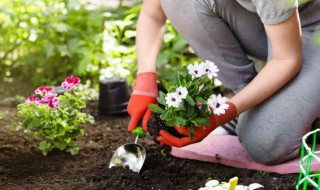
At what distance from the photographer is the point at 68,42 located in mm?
3889

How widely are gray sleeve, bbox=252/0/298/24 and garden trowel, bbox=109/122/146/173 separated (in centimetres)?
70

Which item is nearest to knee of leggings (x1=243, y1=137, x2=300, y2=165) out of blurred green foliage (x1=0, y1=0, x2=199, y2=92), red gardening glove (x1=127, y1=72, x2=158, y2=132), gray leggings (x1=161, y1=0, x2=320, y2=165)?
gray leggings (x1=161, y1=0, x2=320, y2=165)

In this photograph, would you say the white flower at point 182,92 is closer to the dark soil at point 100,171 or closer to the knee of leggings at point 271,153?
the dark soil at point 100,171

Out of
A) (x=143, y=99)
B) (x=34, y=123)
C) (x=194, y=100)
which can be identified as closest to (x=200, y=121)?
(x=194, y=100)

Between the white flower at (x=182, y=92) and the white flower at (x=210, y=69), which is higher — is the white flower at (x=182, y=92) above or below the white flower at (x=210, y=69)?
below

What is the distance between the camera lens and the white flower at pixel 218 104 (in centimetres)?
227

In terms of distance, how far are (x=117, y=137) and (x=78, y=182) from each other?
0.56 m

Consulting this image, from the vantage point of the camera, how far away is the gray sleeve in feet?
7.44

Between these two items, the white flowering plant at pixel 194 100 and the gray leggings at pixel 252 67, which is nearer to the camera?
the white flowering plant at pixel 194 100

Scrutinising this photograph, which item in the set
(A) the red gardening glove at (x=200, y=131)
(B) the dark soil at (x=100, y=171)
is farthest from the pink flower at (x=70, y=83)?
(A) the red gardening glove at (x=200, y=131)

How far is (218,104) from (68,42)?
1.82 m

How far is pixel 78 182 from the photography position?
2504mm

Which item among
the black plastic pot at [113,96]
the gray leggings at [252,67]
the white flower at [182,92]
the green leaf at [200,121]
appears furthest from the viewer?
the black plastic pot at [113,96]

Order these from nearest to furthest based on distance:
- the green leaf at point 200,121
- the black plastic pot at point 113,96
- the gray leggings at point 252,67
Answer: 1. the green leaf at point 200,121
2. the gray leggings at point 252,67
3. the black plastic pot at point 113,96
